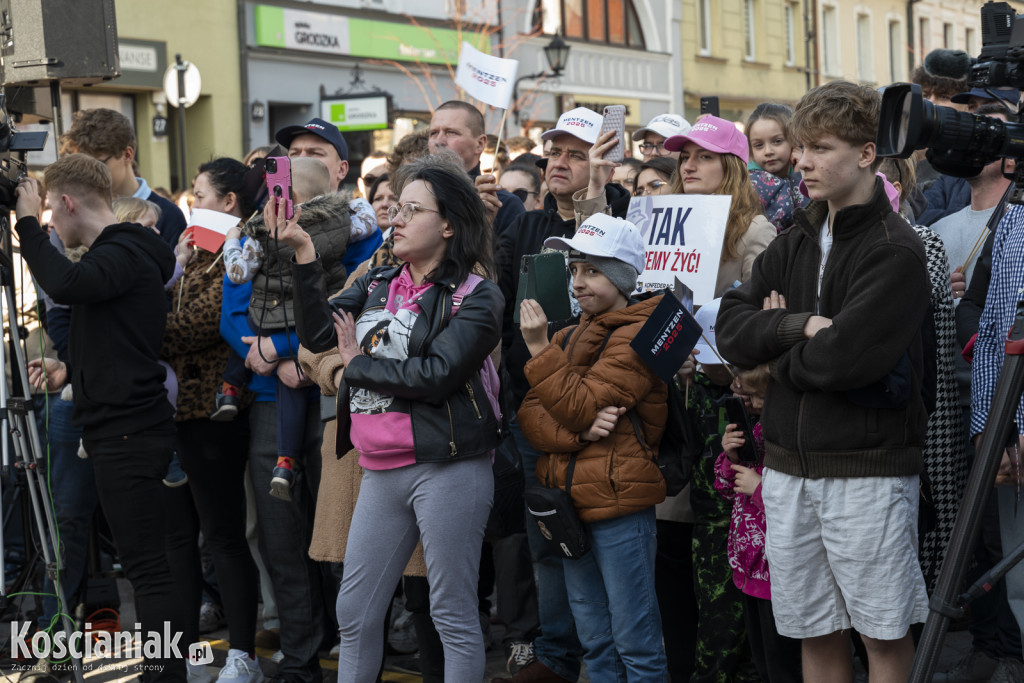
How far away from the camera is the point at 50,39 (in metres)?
5.35

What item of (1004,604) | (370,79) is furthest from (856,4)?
(1004,604)

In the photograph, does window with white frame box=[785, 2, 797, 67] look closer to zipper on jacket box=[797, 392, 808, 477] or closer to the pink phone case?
the pink phone case

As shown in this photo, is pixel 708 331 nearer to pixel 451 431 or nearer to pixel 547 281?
pixel 547 281

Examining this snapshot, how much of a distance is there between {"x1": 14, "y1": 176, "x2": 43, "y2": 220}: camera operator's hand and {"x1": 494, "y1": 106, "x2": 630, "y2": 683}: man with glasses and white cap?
75.1 inches

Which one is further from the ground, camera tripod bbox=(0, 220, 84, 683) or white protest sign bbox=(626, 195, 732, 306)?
white protest sign bbox=(626, 195, 732, 306)

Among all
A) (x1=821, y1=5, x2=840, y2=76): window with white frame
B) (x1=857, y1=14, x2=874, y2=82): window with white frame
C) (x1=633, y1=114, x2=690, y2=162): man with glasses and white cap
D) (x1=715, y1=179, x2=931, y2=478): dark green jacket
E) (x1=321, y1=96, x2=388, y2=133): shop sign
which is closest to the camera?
(x1=715, y1=179, x2=931, y2=478): dark green jacket

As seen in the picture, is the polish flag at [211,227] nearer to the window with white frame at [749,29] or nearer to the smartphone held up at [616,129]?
the smartphone held up at [616,129]

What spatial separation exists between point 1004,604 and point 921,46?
3417 centimetres

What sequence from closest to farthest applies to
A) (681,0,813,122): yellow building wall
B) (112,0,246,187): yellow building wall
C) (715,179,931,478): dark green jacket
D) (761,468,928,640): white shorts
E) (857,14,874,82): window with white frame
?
1. (715,179,931,478): dark green jacket
2. (761,468,928,640): white shorts
3. (112,0,246,187): yellow building wall
4. (681,0,813,122): yellow building wall
5. (857,14,874,82): window with white frame

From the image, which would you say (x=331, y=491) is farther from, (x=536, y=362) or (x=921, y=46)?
(x=921, y=46)

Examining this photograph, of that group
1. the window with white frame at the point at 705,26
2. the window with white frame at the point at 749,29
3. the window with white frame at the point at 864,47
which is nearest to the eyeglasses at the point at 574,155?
the window with white frame at the point at 705,26

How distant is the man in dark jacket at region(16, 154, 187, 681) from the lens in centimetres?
462

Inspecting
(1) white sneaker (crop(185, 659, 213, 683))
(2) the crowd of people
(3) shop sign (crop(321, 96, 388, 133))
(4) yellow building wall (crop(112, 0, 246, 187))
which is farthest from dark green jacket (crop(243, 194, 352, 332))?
(4) yellow building wall (crop(112, 0, 246, 187))

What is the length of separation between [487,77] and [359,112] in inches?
391
